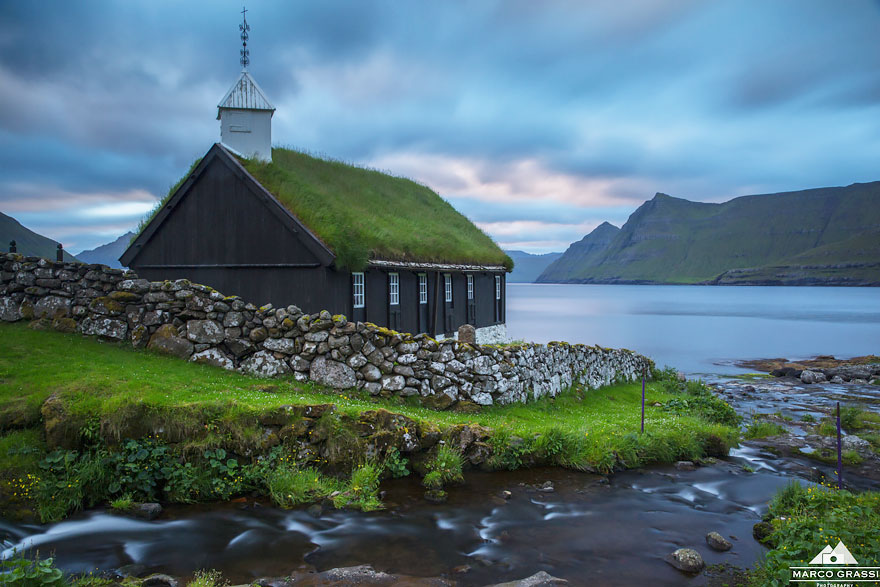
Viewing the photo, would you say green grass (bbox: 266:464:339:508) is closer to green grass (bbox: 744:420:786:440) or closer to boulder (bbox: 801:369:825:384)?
green grass (bbox: 744:420:786:440)

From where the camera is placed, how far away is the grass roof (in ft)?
69.5

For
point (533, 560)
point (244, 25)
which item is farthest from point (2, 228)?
point (533, 560)

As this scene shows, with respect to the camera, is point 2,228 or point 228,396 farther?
point 2,228

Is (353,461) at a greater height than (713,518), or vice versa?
(353,461)

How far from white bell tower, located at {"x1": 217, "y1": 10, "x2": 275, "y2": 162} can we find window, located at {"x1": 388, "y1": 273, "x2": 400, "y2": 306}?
7994 millimetres

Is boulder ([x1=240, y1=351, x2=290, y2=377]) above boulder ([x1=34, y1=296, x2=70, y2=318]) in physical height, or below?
below

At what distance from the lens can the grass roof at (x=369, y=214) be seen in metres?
21.2

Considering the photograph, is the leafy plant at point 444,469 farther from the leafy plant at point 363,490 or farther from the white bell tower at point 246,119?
the white bell tower at point 246,119

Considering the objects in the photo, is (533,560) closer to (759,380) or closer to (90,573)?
(90,573)

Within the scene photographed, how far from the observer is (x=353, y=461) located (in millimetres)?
11156

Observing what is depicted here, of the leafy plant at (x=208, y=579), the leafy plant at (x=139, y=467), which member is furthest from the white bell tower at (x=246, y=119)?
the leafy plant at (x=208, y=579)

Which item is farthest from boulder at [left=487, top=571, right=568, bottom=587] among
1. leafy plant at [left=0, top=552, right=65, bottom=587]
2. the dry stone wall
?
the dry stone wall

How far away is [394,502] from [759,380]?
3165cm

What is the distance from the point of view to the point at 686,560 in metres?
8.33
